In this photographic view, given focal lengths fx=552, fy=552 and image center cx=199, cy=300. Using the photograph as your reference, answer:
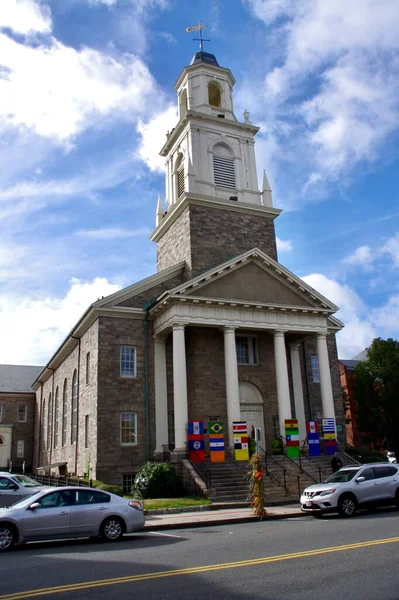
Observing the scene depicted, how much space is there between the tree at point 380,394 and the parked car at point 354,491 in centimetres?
3136

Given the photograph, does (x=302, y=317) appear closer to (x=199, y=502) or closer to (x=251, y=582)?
(x=199, y=502)

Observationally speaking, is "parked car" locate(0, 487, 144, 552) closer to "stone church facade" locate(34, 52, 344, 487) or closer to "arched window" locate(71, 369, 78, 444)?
"stone church facade" locate(34, 52, 344, 487)

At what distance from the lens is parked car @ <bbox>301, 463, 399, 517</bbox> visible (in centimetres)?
1580

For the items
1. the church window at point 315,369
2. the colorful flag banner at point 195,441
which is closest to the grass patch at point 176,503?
the colorful flag banner at point 195,441

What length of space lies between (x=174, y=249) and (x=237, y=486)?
15713 millimetres

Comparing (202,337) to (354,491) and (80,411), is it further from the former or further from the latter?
(354,491)

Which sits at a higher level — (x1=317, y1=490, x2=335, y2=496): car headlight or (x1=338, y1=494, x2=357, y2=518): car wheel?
(x1=317, y1=490, x2=335, y2=496): car headlight

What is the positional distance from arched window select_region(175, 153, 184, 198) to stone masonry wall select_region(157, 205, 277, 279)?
2917 mm

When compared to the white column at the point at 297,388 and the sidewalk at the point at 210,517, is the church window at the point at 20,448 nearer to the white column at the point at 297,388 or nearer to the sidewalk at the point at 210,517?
the white column at the point at 297,388

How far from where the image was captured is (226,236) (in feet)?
107

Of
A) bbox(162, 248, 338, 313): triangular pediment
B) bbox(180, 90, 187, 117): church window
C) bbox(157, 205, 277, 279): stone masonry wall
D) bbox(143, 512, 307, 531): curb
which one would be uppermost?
bbox(180, 90, 187, 117): church window

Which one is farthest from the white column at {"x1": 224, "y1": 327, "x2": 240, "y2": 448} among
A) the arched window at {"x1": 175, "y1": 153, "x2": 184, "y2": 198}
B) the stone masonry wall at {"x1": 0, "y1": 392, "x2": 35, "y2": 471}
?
the stone masonry wall at {"x1": 0, "y1": 392, "x2": 35, "y2": 471}

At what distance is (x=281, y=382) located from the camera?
27766mm

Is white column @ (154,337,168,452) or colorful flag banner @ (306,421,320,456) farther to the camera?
white column @ (154,337,168,452)
